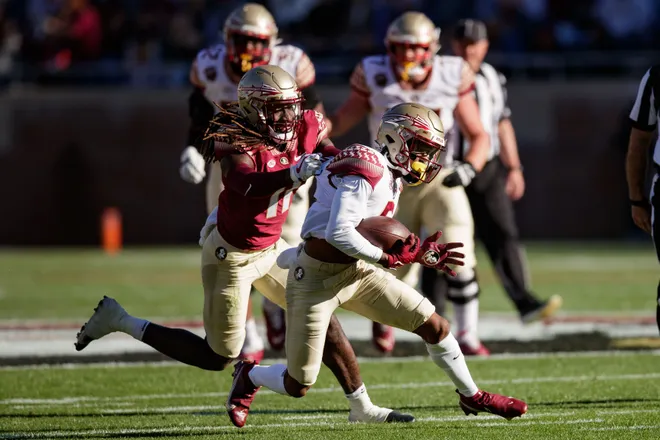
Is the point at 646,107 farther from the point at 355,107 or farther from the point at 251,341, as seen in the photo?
the point at 251,341

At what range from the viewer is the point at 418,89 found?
6.86 metres

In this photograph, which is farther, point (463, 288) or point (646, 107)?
point (463, 288)

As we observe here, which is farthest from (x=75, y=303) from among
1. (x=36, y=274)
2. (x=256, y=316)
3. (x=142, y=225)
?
(x=142, y=225)

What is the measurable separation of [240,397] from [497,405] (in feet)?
3.26

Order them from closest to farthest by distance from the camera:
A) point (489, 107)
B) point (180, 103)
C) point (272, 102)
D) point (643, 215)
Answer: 1. point (272, 102)
2. point (643, 215)
3. point (489, 107)
4. point (180, 103)

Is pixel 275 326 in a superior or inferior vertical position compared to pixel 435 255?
inferior

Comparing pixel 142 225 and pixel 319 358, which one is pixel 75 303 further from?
pixel 142 225

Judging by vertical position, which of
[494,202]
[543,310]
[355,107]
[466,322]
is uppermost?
[355,107]

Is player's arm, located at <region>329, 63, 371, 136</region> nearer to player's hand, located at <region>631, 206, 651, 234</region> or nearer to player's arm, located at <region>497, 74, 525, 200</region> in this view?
player's arm, located at <region>497, 74, 525, 200</region>

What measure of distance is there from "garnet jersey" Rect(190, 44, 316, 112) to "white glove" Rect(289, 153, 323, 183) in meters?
2.05

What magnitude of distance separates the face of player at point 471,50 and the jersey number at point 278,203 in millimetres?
2800

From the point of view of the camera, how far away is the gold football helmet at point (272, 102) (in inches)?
195

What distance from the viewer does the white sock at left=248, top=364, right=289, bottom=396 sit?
494 centimetres

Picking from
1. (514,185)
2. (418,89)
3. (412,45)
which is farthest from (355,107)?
(514,185)
